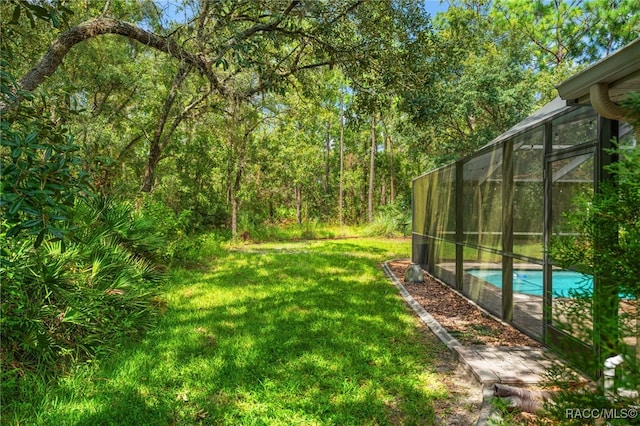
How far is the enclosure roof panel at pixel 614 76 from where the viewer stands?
2.29 m

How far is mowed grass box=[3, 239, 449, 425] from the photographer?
2916 millimetres

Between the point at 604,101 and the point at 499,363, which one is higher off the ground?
the point at 604,101

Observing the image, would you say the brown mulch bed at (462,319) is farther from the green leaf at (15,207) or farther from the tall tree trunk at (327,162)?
the tall tree trunk at (327,162)

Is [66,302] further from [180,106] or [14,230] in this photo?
[180,106]

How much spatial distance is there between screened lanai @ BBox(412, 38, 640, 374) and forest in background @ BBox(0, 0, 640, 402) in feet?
5.60

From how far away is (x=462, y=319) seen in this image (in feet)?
17.9

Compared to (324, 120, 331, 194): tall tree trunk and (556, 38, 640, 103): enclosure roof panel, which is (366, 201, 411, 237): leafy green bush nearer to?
(324, 120, 331, 194): tall tree trunk

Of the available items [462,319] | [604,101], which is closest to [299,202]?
[462,319]

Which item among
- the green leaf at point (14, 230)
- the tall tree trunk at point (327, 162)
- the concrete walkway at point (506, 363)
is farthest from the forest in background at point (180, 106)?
the tall tree trunk at point (327, 162)

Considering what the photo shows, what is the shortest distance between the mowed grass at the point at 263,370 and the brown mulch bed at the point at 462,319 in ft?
1.40

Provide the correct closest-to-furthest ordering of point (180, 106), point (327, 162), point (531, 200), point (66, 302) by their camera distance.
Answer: point (66, 302) → point (531, 200) → point (180, 106) → point (327, 162)

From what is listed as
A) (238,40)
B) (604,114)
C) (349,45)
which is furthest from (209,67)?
(604,114)

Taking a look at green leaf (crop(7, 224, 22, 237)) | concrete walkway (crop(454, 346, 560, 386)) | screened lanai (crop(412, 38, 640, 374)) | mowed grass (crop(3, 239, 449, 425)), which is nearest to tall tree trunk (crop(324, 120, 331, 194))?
screened lanai (crop(412, 38, 640, 374))

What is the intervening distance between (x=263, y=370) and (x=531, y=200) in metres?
3.62
